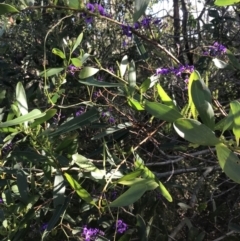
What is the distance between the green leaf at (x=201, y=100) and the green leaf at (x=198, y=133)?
1.5 inches

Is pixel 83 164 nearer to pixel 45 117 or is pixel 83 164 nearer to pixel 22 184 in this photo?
pixel 45 117

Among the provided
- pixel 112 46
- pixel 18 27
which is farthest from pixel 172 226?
pixel 18 27

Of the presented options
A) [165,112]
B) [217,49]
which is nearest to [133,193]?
[165,112]

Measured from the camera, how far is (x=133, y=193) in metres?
0.64

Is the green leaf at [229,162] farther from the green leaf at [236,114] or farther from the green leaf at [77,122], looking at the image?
the green leaf at [77,122]

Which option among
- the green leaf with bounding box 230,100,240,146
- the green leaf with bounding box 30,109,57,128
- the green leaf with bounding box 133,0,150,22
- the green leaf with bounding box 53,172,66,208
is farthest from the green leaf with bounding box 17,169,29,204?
the green leaf with bounding box 230,100,240,146

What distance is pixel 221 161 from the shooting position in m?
0.55

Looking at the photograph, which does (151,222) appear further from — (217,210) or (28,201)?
(28,201)

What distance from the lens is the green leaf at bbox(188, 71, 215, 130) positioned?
57 cm

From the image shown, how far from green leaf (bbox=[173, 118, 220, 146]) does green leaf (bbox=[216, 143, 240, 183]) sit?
13 mm

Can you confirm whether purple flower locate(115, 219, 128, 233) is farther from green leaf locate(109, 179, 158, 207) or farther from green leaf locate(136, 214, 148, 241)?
green leaf locate(109, 179, 158, 207)

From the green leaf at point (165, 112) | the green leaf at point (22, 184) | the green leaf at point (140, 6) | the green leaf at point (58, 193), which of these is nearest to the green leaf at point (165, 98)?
the green leaf at point (165, 112)

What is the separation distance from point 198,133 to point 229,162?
0.05 meters

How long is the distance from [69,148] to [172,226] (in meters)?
0.61
